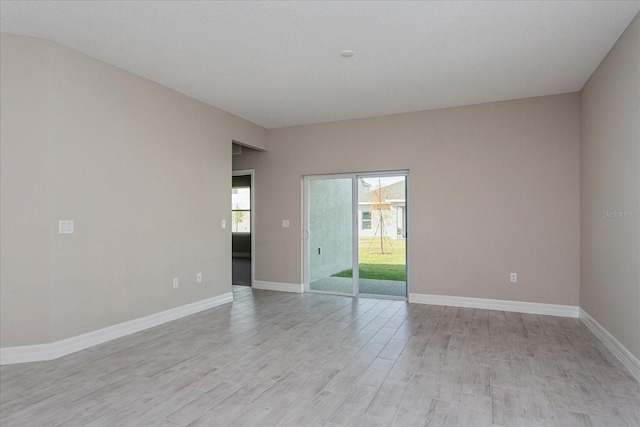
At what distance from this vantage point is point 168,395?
2.64 m

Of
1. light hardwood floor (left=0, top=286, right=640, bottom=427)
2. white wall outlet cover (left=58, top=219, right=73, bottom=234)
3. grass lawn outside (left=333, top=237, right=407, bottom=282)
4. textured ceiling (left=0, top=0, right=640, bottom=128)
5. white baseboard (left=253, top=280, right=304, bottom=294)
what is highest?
textured ceiling (left=0, top=0, right=640, bottom=128)

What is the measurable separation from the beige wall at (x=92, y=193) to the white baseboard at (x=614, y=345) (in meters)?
4.61

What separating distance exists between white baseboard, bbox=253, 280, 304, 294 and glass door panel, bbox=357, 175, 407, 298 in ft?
3.46

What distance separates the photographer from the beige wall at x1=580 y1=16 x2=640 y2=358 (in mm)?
3018

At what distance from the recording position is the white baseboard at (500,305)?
4.82 meters

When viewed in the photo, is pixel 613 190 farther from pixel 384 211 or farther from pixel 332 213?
pixel 332 213

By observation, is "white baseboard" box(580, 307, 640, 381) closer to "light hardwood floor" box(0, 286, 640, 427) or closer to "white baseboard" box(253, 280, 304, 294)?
"light hardwood floor" box(0, 286, 640, 427)

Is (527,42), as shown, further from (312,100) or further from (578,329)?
(578,329)

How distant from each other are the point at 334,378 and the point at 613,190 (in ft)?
10.0

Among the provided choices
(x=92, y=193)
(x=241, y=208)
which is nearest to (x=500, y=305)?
(x=92, y=193)

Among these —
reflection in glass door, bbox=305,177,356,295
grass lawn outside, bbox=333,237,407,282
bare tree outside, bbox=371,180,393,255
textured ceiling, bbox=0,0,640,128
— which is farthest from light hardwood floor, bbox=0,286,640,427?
textured ceiling, bbox=0,0,640,128

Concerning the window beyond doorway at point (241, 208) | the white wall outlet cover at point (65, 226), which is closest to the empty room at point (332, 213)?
the white wall outlet cover at point (65, 226)

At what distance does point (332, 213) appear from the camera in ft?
20.7

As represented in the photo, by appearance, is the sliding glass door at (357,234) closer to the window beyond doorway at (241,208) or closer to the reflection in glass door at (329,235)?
the reflection in glass door at (329,235)
